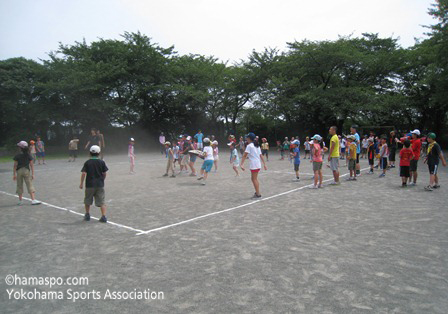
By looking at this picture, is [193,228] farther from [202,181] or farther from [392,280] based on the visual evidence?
[202,181]

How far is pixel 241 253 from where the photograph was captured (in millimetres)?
4957

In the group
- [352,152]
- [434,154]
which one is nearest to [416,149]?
[434,154]

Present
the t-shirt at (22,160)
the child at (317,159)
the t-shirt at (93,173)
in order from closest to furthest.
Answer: the t-shirt at (93,173), the t-shirt at (22,160), the child at (317,159)

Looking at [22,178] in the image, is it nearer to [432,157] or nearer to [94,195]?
[94,195]

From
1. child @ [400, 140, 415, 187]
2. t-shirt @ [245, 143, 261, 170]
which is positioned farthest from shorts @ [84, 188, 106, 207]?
child @ [400, 140, 415, 187]

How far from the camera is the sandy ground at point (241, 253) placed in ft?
11.7

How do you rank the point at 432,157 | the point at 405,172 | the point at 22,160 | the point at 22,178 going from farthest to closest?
the point at 405,172 → the point at 432,157 → the point at 22,178 → the point at 22,160

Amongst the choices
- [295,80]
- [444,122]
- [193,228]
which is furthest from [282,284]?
[444,122]

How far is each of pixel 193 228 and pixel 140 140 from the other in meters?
35.6

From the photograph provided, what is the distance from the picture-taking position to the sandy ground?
3570 mm

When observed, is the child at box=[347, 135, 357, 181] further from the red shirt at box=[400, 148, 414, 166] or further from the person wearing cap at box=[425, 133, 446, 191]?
the person wearing cap at box=[425, 133, 446, 191]

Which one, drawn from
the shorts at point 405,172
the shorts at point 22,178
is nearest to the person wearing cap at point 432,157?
the shorts at point 405,172

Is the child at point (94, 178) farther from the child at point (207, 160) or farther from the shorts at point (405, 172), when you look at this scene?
the shorts at point (405, 172)

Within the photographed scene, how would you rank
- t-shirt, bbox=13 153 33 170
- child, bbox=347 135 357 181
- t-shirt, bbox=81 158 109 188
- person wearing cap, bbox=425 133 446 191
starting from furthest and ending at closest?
1. child, bbox=347 135 357 181
2. person wearing cap, bbox=425 133 446 191
3. t-shirt, bbox=13 153 33 170
4. t-shirt, bbox=81 158 109 188
